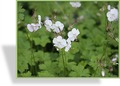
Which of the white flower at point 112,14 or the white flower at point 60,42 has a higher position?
the white flower at point 112,14

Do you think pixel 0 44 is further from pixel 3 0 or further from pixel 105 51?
pixel 105 51

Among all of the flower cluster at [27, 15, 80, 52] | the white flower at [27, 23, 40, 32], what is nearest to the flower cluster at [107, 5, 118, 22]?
the flower cluster at [27, 15, 80, 52]

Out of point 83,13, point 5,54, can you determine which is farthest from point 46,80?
point 83,13

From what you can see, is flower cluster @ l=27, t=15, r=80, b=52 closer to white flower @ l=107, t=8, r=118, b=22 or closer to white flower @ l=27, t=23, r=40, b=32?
white flower @ l=27, t=23, r=40, b=32

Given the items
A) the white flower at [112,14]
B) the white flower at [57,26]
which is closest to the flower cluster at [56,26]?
the white flower at [57,26]

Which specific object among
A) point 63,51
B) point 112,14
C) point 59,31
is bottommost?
point 63,51

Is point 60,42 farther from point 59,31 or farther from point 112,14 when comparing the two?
point 112,14

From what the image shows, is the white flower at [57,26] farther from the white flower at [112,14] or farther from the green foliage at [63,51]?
the white flower at [112,14]

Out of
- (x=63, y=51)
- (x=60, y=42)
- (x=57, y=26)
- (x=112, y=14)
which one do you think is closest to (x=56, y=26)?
(x=57, y=26)
